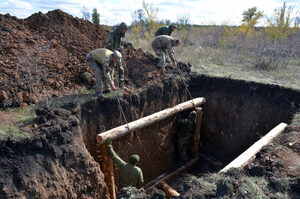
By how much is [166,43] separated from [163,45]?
0.53 feet

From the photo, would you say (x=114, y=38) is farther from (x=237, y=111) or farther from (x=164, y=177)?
(x=237, y=111)

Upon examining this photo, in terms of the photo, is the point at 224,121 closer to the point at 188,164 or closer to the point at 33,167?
the point at 188,164

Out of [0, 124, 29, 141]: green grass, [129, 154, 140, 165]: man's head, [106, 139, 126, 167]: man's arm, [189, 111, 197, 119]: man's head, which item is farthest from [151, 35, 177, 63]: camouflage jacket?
[0, 124, 29, 141]: green grass

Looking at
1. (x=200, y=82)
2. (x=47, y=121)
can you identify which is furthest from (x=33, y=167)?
(x=200, y=82)

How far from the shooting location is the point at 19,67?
589 cm

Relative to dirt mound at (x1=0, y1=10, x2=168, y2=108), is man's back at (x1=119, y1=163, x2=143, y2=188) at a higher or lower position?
lower

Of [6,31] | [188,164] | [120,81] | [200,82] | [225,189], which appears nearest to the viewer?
[225,189]

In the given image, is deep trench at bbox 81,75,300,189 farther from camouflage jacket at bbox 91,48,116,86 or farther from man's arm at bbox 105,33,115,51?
man's arm at bbox 105,33,115,51

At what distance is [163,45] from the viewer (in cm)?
763

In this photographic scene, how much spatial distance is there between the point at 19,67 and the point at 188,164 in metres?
6.15

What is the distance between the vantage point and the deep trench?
18.8ft

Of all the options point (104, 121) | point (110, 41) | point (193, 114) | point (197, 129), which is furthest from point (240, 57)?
point (104, 121)

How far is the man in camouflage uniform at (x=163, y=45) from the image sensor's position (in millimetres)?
7473

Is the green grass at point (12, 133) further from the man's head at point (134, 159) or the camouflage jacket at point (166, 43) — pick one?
the camouflage jacket at point (166, 43)
